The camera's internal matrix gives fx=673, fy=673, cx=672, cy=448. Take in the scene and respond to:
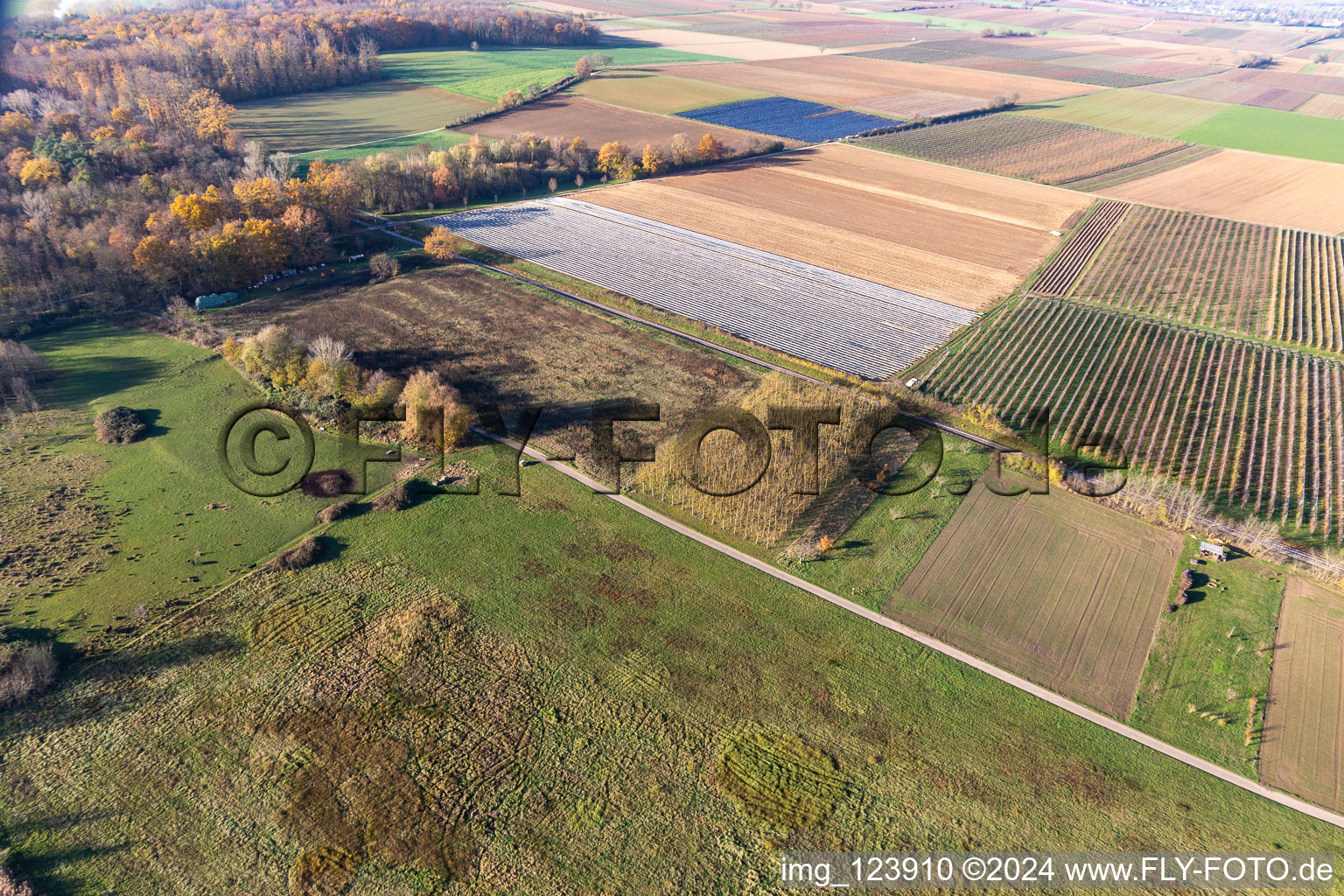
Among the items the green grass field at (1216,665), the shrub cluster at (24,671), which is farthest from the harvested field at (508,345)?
the green grass field at (1216,665)

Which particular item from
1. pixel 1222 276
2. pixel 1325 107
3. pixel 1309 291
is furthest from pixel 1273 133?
pixel 1309 291

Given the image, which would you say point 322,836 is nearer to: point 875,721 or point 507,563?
point 507,563

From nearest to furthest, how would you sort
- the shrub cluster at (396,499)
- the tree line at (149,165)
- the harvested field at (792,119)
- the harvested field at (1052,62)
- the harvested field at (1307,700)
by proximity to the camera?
1. the harvested field at (1307,700)
2. the shrub cluster at (396,499)
3. the tree line at (149,165)
4. the harvested field at (792,119)
5. the harvested field at (1052,62)

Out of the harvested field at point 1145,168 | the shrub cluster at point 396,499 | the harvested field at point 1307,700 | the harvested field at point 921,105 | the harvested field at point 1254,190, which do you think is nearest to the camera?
the harvested field at point 1307,700

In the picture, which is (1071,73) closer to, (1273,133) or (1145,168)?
(1273,133)

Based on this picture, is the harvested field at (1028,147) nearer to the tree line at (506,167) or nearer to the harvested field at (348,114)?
the tree line at (506,167)

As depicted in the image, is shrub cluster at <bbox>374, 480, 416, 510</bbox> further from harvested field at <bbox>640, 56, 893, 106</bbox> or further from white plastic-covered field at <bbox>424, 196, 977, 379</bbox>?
harvested field at <bbox>640, 56, 893, 106</bbox>

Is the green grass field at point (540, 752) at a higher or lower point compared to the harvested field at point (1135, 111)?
lower
